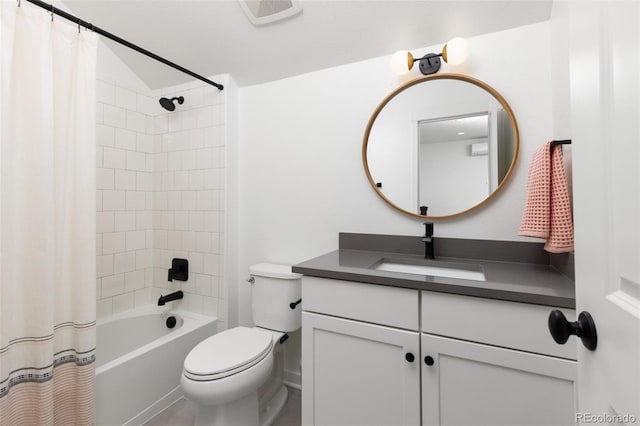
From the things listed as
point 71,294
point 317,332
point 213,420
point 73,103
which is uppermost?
point 73,103

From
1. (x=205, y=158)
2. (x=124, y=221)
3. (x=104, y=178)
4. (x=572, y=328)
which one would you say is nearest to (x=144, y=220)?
(x=124, y=221)

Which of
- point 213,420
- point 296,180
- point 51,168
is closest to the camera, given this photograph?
point 51,168

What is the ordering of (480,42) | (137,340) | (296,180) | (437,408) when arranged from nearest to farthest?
1. (437,408)
2. (480,42)
3. (296,180)
4. (137,340)

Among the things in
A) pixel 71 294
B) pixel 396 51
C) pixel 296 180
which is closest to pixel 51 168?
pixel 71 294

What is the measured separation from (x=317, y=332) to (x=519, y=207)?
1.11 meters

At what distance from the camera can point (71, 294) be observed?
1216mm

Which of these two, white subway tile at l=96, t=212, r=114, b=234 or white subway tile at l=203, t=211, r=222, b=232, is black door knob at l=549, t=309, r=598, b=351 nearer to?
white subway tile at l=203, t=211, r=222, b=232

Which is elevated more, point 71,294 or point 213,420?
point 71,294

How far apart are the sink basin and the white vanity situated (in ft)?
0.19

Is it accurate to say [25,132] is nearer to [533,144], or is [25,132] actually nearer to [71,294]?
[71,294]

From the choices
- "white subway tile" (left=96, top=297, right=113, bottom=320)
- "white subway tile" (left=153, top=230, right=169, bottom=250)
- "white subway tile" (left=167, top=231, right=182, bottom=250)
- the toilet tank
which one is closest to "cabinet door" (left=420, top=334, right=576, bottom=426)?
the toilet tank

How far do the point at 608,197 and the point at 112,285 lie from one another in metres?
2.49

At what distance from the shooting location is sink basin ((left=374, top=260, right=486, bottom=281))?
A: 1.29m

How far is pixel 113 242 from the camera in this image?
1.97 metres
